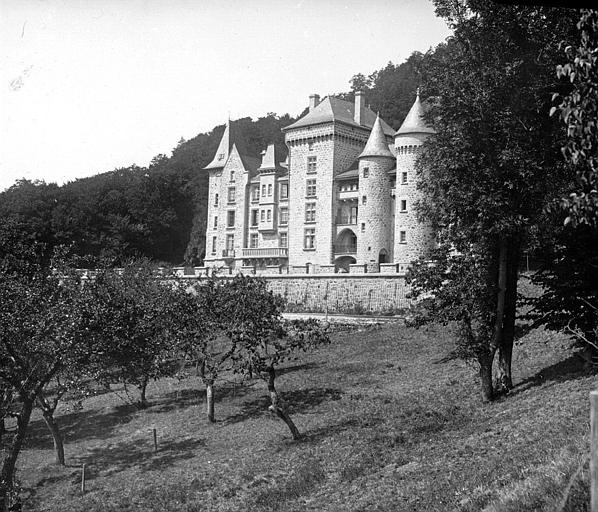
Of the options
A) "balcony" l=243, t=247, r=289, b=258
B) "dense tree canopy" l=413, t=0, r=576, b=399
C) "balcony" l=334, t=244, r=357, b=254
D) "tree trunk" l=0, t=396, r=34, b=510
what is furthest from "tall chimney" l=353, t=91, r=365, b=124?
Result: "tree trunk" l=0, t=396, r=34, b=510

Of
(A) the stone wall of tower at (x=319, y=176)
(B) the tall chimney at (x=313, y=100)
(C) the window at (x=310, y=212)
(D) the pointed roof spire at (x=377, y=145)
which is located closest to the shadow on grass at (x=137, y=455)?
(A) the stone wall of tower at (x=319, y=176)

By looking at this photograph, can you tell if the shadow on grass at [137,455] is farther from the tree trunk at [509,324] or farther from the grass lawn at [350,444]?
the tree trunk at [509,324]

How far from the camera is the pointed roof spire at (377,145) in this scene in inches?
2212

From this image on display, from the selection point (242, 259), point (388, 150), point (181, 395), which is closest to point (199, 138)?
point (242, 259)

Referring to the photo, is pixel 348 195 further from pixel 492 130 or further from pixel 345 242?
pixel 492 130

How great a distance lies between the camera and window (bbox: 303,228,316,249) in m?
60.5

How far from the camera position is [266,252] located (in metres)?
63.2

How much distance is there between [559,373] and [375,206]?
37.2 metres

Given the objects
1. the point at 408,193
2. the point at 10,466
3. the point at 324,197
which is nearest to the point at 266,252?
the point at 324,197

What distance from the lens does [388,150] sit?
5653 centimetres

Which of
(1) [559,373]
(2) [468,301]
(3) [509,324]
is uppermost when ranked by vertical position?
(2) [468,301]

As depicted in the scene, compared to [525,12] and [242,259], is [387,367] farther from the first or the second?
[242,259]

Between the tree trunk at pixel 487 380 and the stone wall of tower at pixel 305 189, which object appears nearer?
the tree trunk at pixel 487 380

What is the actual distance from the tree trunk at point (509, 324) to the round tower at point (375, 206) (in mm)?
35438
